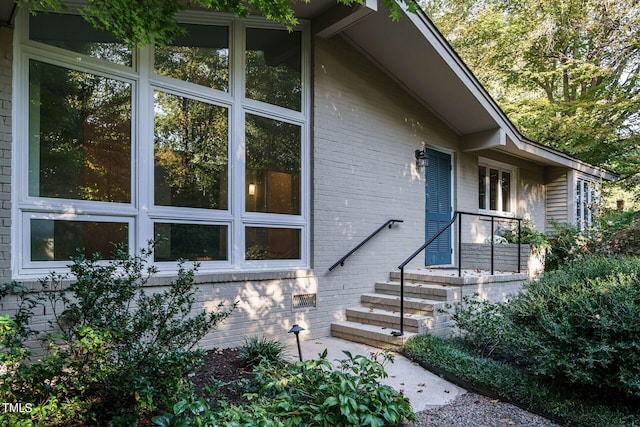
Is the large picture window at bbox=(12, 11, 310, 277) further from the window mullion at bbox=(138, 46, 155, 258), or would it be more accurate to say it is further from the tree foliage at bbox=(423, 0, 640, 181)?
the tree foliage at bbox=(423, 0, 640, 181)

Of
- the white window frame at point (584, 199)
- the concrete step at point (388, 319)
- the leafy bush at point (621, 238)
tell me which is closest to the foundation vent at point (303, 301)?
the concrete step at point (388, 319)

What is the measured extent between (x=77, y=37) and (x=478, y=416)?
5.13 metres

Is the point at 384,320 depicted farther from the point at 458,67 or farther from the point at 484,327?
the point at 458,67

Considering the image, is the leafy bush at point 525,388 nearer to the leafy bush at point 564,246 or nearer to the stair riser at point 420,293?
the stair riser at point 420,293

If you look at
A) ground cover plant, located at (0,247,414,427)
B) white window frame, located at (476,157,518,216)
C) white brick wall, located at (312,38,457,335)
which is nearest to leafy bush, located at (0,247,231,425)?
ground cover plant, located at (0,247,414,427)

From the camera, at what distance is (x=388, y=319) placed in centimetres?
552

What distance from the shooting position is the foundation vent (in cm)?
553

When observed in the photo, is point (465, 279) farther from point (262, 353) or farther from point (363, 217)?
point (262, 353)

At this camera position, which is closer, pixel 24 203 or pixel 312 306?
pixel 24 203

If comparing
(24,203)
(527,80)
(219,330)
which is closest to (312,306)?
(219,330)

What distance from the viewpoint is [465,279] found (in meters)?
5.89

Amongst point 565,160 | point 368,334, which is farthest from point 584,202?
point 368,334

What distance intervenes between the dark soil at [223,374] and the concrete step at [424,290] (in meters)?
2.66

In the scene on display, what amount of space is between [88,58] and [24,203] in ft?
5.14
